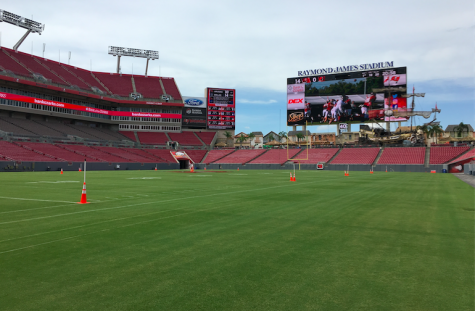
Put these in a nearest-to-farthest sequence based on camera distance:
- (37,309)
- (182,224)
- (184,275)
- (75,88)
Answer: (37,309) → (184,275) → (182,224) → (75,88)

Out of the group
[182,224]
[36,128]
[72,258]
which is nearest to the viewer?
[72,258]

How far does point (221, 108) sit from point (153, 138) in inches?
834

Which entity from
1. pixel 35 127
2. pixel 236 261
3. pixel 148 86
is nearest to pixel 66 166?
pixel 35 127

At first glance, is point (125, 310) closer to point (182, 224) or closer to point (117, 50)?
point (182, 224)

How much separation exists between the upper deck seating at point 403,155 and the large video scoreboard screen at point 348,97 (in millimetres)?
6509

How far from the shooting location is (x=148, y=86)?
90.9 m

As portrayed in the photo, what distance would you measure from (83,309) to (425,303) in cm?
403

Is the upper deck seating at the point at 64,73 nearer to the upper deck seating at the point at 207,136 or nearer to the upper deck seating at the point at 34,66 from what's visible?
the upper deck seating at the point at 34,66

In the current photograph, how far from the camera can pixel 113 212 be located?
33.3ft

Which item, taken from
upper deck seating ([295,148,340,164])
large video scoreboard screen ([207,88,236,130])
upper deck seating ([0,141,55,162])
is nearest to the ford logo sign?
large video scoreboard screen ([207,88,236,130])

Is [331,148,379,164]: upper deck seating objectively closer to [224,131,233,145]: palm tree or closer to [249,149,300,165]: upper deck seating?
[249,149,300,165]: upper deck seating

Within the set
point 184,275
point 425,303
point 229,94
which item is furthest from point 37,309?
point 229,94

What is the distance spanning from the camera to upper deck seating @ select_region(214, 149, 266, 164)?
7553 cm

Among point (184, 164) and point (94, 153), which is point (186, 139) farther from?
point (94, 153)
